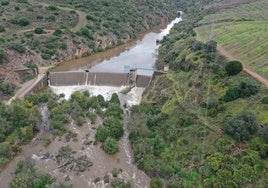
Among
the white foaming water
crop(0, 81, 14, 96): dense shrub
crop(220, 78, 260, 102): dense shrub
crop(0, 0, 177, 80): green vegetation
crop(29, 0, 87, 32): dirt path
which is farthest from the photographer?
crop(29, 0, 87, 32): dirt path

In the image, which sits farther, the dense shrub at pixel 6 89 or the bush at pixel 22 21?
the bush at pixel 22 21

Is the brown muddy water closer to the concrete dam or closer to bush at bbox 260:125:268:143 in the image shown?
the concrete dam

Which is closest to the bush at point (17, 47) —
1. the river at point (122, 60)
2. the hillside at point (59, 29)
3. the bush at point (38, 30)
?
the hillside at point (59, 29)

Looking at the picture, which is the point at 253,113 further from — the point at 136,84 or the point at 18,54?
the point at 18,54

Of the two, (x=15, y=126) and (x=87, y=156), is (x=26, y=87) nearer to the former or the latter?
(x=15, y=126)

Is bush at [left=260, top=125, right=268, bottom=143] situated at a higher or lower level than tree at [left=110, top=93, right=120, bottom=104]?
higher

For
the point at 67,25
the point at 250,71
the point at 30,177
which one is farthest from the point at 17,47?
the point at 250,71

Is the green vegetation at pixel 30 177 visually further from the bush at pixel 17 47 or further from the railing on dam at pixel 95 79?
the bush at pixel 17 47

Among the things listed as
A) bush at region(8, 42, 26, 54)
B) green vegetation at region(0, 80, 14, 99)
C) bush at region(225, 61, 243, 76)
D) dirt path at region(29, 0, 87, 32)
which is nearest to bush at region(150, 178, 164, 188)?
bush at region(225, 61, 243, 76)
